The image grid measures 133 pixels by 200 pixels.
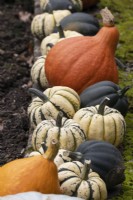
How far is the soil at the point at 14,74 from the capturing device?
5.52 metres

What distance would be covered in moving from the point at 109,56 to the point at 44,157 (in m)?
1.87

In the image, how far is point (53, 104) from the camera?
5055 millimetres

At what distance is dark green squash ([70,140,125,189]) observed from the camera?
14.4ft

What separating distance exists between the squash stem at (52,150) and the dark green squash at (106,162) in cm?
47

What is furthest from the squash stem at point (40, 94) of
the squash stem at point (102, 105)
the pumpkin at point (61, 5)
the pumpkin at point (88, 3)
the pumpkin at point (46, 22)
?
the pumpkin at point (88, 3)

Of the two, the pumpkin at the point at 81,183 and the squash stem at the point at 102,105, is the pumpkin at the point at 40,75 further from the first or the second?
the pumpkin at the point at 81,183

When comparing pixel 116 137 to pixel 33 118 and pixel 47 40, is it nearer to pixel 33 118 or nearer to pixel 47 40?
pixel 33 118

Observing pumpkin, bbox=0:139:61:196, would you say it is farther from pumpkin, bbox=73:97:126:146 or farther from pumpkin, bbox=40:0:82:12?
pumpkin, bbox=40:0:82:12

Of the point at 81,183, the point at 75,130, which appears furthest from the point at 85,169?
the point at 75,130

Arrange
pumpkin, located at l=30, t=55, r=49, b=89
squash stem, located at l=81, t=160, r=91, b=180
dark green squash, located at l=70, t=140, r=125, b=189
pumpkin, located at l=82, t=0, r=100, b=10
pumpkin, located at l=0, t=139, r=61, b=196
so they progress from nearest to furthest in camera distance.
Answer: pumpkin, located at l=0, t=139, r=61, b=196
squash stem, located at l=81, t=160, r=91, b=180
dark green squash, located at l=70, t=140, r=125, b=189
pumpkin, located at l=30, t=55, r=49, b=89
pumpkin, located at l=82, t=0, r=100, b=10

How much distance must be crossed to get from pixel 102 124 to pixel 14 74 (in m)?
2.20

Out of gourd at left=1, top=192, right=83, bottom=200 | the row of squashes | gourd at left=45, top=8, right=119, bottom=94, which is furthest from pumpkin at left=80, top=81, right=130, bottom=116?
gourd at left=1, top=192, right=83, bottom=200

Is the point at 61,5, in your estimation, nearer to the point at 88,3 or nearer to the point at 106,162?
the point at 88,3

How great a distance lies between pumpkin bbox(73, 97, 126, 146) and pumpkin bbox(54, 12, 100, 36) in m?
1.75
